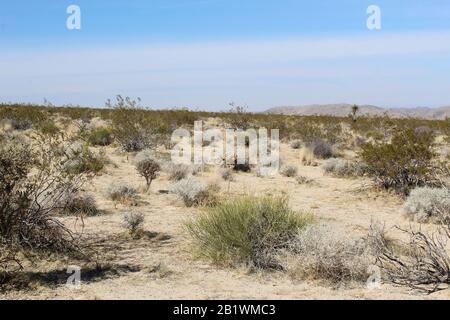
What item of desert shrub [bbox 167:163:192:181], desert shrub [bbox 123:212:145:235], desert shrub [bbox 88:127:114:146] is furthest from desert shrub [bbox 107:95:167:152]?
desert shrub [bbox 123:212:145:235]

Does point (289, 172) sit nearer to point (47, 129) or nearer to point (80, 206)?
point (80, 206)

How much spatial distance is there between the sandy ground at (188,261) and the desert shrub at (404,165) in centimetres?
56

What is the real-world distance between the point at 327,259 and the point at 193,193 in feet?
16.7

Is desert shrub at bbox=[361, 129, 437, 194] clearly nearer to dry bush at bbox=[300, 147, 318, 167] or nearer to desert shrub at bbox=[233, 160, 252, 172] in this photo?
desert shrub at bbox=[233, 160, 252, 172]

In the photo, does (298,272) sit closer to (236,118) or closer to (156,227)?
(156,227)

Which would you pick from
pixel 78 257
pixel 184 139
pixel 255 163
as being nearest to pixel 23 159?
pixel 78 257

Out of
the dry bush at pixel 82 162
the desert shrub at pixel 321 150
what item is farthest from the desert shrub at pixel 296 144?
the dry bush at pixel 82 162

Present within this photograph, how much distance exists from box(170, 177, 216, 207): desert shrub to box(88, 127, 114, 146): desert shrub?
12.1m

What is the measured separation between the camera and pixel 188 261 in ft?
22.4

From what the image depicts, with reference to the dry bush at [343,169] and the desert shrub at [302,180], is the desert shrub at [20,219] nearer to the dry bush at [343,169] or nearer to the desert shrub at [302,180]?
the desert shrub at [302,180]

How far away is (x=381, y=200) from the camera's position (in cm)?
1180

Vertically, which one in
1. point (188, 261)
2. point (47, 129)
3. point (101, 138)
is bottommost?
point (188, 261)

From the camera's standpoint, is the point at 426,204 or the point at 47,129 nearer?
the point at 426,204

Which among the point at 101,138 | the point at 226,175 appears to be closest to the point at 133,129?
the point at 101,138
